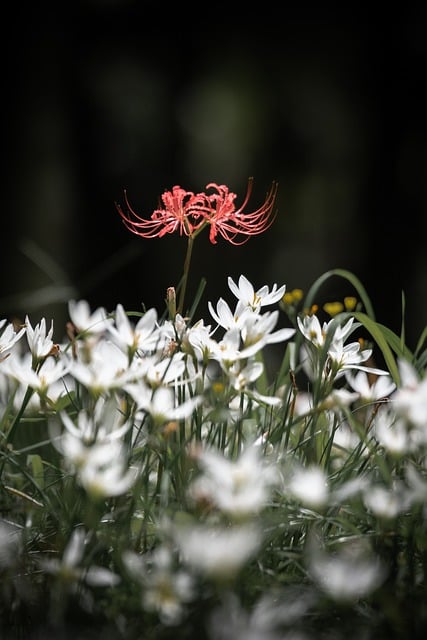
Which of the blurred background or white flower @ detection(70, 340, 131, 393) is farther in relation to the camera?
the blurred background

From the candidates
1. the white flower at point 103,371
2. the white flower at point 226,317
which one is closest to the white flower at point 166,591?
the white flower at point 103,371

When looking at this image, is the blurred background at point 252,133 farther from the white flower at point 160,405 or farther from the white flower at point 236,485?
the white flower at point 236,485

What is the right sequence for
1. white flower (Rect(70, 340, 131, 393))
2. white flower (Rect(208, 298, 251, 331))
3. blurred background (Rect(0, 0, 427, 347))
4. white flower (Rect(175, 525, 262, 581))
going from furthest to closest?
blurred background (Rect(0, 0, 427, 347)) → white flower (Rect(208, 298, 251, 331)) → white flower (Rect(70, 340, 131, 393)) → white flower (Rect(175, 525, 262, 581))

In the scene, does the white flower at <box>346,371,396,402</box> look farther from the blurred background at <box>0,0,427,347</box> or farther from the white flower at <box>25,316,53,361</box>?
the blurred background at <box>0,0,427,347</box>

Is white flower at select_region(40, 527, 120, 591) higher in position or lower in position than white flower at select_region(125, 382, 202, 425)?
lower

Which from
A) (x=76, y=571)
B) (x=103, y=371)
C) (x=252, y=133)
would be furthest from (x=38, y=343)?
(x=252, y=133)

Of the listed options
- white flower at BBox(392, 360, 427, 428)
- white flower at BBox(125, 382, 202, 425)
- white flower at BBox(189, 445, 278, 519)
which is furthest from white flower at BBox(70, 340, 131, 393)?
white flower at BBox(392, 360, 427, 428)

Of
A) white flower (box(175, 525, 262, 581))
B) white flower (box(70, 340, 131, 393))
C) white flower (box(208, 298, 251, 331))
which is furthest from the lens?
white flower (box(208, 298, 251, 331))

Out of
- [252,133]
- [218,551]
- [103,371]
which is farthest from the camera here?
[252,133]

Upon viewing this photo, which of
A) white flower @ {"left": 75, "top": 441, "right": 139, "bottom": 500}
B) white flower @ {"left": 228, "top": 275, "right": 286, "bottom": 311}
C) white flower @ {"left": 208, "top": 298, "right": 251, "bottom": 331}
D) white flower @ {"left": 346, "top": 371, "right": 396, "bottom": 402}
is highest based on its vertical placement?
white flower @ {"left": 228, "top": 275, "right": 286, "bottom": 311}

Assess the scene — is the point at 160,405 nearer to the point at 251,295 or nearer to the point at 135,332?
the point at 135,332
